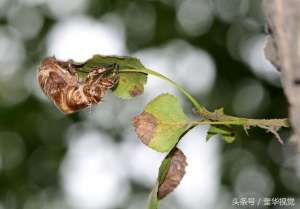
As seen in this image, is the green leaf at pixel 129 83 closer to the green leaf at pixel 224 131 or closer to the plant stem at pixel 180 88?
the plant stem at pixel 180 88

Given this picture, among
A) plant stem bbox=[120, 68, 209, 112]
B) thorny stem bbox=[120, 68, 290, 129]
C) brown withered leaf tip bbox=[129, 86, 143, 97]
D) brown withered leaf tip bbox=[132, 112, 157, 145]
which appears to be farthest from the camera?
brown withered leaf tip bbox=[129, 86, 143, 97]

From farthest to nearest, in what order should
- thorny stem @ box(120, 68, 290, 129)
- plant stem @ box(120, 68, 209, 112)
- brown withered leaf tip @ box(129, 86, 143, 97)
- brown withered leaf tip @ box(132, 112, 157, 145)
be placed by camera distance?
brown withered leaf tip @ box(129, 86, 143, 97), brown withered leaf tip @ box(132, 112, 157, 145), plant stem @ box(120, 68, 209, 112), thorny stem @ box(120, 68, 290, 129)

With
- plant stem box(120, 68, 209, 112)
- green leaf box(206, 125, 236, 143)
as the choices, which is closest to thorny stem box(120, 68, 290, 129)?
plant stem box(120, 68, 209, 112)

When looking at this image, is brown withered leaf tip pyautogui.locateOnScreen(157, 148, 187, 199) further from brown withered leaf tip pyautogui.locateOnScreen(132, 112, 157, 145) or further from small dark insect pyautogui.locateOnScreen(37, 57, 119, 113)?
small dark insect pyautogui.locateOnScreen(37, 57, 119, 113)

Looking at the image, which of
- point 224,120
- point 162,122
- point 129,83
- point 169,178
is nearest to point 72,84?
point 129,83

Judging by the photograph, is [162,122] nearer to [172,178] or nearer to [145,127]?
[145,127]

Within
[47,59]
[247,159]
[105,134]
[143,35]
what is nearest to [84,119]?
[105,134]

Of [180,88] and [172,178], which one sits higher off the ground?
[180,88]

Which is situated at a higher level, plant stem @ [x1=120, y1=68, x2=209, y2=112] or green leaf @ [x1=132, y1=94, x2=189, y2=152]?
plant stem @ [x1=120, y1=68, x2=209, y2=112]
